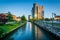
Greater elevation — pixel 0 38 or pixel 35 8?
pixel 35 8

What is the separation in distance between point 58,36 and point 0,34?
470cm

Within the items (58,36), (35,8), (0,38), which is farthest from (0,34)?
(35,8)

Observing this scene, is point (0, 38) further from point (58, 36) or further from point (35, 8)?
point (35, 8)

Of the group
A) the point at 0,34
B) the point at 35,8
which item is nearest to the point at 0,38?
the point at 0,34

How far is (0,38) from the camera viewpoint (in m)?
12.0

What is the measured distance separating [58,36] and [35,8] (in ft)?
95.7

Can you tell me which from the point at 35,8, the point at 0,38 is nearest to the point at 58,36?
the point at 0,38

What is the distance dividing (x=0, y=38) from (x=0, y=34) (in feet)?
1.36

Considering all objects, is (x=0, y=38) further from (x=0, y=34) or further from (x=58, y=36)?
(x=58, y=36)

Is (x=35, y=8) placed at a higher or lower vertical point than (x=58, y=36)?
higher

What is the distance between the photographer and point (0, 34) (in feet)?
40.2

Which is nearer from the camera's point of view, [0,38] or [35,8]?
[0,38]

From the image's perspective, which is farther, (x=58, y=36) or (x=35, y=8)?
(x=35, y=8)

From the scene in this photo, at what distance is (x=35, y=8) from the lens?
40.8 m
